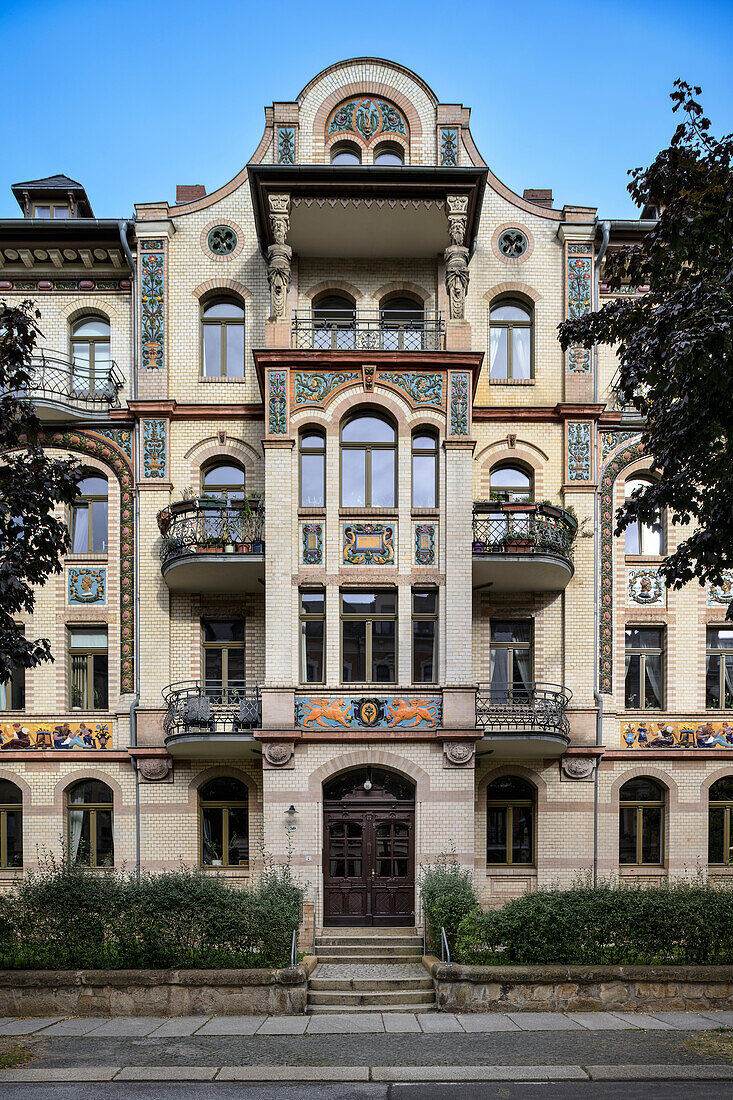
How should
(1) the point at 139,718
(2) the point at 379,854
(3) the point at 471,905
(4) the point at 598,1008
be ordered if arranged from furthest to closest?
(1) the point at 139,718, (2) the point at 379,854, (3) the point at 471,905, (4) the point at 598,1008

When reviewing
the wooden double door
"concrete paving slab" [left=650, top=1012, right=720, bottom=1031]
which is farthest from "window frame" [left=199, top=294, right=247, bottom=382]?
"concrete paving slab" [left=650, top=1012, right=720, bottom=1031]

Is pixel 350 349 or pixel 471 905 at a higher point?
pixel 350 349

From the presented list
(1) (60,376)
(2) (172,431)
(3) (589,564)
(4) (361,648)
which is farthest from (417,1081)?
(1) (60,376)

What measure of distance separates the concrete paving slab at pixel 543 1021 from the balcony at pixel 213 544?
10.6 meters

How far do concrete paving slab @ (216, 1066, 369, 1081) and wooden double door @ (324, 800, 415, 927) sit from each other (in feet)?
25.0

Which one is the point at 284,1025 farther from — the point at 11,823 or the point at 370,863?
the point at 11,823

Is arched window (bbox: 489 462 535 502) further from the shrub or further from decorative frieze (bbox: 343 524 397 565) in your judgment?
the shrub

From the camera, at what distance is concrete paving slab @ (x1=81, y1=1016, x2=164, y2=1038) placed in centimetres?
1477

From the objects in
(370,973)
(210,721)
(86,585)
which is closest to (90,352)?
(86,585)

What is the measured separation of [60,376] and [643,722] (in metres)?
16.4

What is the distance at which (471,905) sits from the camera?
17.9m

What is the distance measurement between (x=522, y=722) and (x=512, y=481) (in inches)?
236

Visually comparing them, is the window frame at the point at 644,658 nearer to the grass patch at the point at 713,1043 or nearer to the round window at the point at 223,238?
the grass patch at the point at 713,1043

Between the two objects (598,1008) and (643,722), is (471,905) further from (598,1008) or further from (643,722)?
(643,722)
